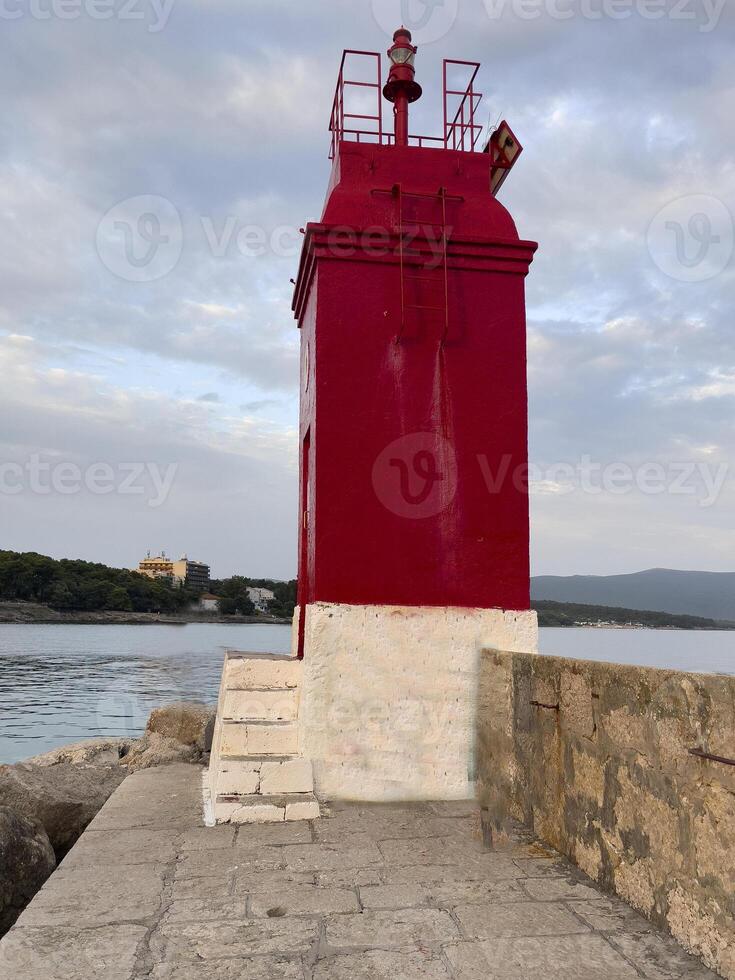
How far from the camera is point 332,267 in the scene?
18.9 feet

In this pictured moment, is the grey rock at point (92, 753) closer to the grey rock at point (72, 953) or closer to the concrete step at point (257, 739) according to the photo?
the concrete step at point (257, 739)

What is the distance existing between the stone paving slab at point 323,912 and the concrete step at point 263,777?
0.30 meters

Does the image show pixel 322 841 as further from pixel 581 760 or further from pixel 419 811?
pixel 581 760

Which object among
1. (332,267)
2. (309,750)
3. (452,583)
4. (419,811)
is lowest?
(419,811)

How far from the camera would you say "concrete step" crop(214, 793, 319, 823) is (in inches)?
184

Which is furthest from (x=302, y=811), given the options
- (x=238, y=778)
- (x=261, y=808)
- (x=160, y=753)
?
(x=160, y=753)

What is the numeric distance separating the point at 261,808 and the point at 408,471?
7.97ft

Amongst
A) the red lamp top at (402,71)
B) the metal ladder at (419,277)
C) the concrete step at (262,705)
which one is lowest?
the concrete step at (262,705)

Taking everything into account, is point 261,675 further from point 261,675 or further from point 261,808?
point 261,808

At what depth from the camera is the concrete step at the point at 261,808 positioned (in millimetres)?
4676

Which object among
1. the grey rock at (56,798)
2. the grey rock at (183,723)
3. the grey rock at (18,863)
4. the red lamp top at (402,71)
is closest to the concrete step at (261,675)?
the grey rock at (56,798)

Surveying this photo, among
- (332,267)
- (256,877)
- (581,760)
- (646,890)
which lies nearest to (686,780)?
(646,890)

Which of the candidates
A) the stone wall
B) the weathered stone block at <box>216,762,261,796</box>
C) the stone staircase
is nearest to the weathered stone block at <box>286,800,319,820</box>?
the stone staircase

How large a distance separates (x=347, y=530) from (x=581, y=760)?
2272mm
